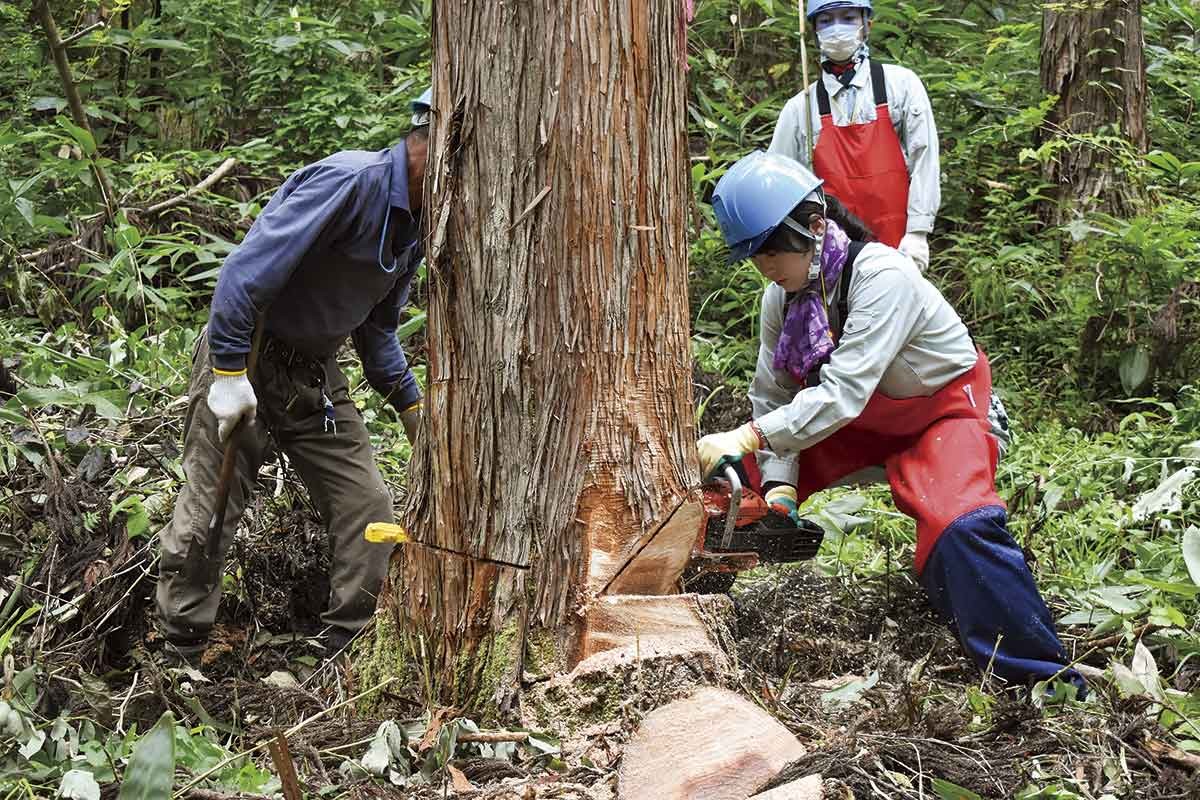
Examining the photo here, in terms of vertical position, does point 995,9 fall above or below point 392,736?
above

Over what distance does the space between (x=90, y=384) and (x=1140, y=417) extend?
4.50 meters

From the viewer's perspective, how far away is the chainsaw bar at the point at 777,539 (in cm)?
332

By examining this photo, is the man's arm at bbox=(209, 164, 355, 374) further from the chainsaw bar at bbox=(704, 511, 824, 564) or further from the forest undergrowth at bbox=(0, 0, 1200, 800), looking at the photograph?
the chainsaw bar at bbox=(704, 511, 824, 564)

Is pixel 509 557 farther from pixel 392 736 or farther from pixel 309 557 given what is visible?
pixel 309 557

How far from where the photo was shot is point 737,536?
3275 millimetres

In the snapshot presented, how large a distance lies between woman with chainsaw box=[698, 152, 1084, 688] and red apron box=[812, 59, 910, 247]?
Result: 5.55 ft

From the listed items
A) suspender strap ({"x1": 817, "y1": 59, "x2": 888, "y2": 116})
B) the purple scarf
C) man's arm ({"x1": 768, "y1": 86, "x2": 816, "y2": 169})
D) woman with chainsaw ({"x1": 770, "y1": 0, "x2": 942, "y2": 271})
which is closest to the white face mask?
woman with chainsaw ({"x1": 770, "y1": 0, "x2": 942, "y2": 271})

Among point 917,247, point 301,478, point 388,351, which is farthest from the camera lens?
point 917,247

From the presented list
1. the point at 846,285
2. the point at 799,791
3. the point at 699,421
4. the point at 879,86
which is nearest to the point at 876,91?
the point at 879,86

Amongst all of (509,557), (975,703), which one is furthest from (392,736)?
(975,703)

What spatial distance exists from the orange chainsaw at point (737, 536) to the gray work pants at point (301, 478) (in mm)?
1204

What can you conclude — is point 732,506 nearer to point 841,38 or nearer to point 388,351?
point 388,351

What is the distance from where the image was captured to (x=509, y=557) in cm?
257

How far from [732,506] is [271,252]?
1.54m
